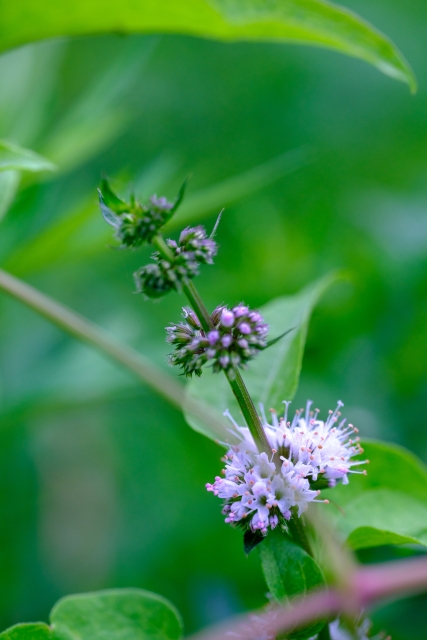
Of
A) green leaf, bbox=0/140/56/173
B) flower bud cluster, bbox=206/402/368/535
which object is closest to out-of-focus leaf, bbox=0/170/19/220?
green leaf, bbox=0/140/56/173

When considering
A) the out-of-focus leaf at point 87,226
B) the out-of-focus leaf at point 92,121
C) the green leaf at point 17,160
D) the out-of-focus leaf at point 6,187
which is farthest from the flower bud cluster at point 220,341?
the out-of-focus leaf at point 92,121

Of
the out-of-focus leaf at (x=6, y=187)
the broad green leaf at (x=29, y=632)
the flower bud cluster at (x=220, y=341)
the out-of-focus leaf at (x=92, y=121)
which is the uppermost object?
the out-of-focus leaf at (x=92, y=121)

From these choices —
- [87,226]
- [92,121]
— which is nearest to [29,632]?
[87,226]

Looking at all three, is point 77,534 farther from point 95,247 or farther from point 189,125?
point 189,125

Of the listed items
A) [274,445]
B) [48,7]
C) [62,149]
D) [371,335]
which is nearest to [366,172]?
[371,335]

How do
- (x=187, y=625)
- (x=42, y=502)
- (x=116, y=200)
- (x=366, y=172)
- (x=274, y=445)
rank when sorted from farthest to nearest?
(x=366, y=172) → (x=42, y=502) → (x=187, y=625) → (x=274, y=445) → (x=116, y=200)

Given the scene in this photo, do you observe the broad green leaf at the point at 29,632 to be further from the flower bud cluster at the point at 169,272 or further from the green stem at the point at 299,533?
the flower bud cluster at the point at 169,272

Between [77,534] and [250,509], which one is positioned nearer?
[250,509]
